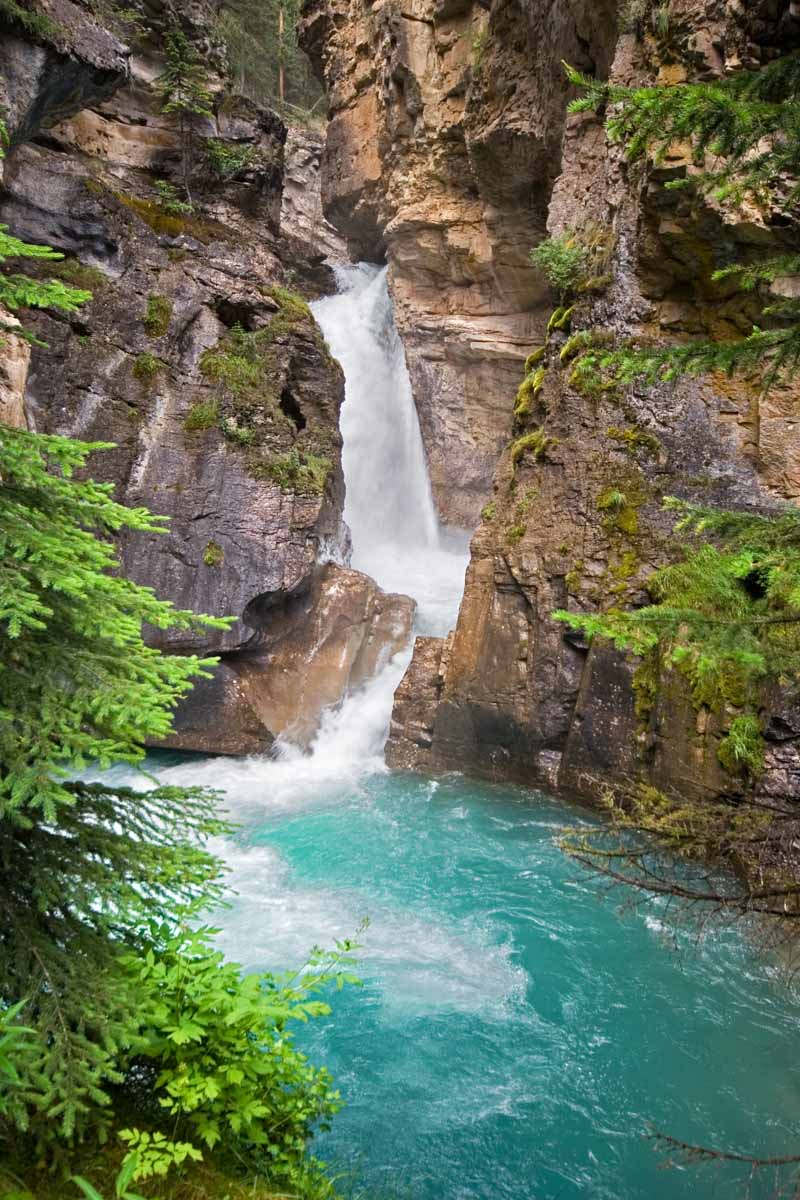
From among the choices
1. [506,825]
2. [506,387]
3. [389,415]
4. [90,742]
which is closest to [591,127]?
[506,387]

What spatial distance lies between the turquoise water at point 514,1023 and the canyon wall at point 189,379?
4341 mm

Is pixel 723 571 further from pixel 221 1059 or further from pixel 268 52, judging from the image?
pixel 268 52

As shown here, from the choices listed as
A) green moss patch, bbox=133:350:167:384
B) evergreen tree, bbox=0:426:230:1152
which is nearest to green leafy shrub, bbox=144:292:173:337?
green moss patch, bbox=133:350:167:384

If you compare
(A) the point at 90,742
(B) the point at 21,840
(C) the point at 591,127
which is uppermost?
(C) the point at 591,127

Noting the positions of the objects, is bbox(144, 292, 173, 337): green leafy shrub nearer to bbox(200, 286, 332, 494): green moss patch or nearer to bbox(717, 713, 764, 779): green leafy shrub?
bbox(200, 286, 332, 494): green moss patch

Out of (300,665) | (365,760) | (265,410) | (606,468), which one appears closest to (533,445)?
(606,468)

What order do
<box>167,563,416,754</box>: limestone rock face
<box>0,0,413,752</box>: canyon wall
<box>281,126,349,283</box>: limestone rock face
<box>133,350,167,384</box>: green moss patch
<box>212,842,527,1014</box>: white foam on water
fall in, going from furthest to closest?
<box>281,126,349,283</box>: limestone rock face, <box>133,350,167,384</box>: green moss patch, <box>167,563,416,754</box>: limestone rock face, <box>0,0,413,752</box>: canyon wall, <box>212,842,527,1014</box>: white foam on water

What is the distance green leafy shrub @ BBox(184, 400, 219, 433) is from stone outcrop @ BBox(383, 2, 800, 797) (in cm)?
A: 518

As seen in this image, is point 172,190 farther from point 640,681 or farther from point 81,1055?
point 81,1055

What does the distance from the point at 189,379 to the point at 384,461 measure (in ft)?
26.5

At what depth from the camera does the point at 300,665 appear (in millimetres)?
12852

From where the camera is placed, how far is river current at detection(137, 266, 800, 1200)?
4.60 metres

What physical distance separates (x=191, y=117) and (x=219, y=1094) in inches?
693

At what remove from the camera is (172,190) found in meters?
14.4
